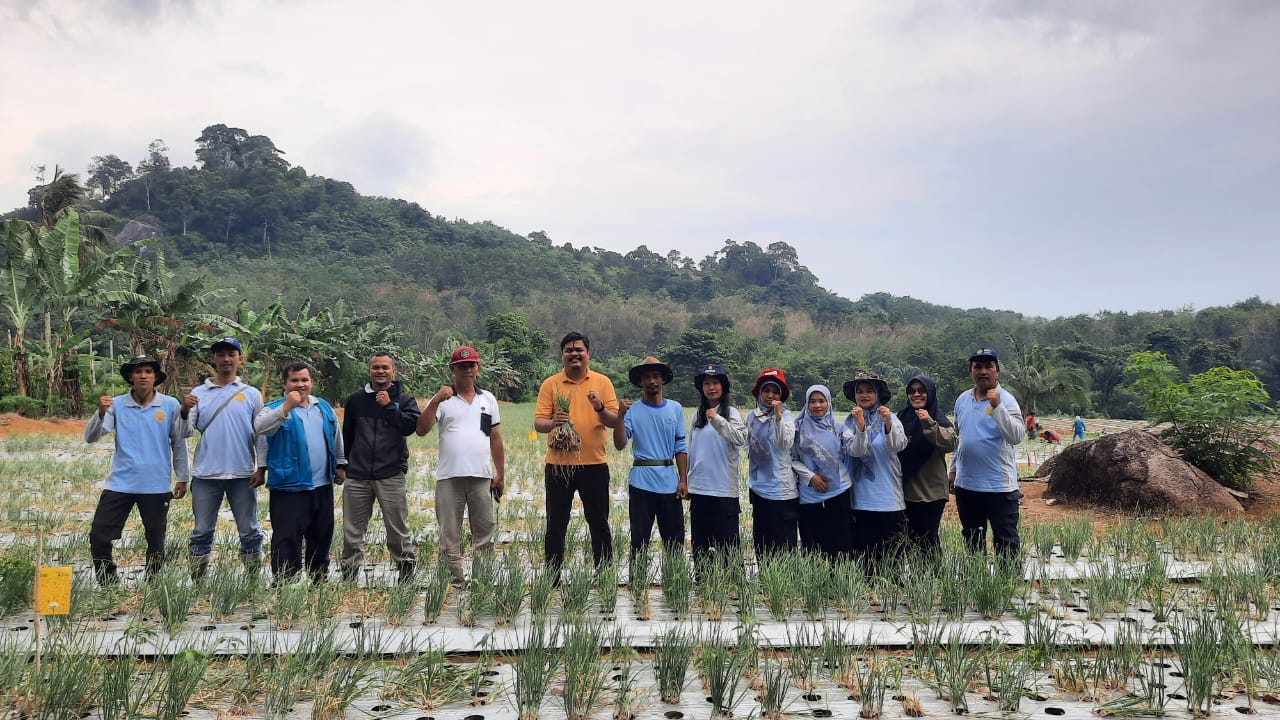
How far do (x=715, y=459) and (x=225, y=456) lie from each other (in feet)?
10.4

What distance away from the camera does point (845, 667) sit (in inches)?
146

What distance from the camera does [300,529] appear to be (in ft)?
17.1

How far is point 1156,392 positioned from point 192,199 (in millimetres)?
86935

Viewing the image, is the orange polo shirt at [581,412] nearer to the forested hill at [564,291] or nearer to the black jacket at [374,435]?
the black jacket at [374,435]

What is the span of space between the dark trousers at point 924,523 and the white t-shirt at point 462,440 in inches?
113

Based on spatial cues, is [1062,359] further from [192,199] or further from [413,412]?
[192,199]

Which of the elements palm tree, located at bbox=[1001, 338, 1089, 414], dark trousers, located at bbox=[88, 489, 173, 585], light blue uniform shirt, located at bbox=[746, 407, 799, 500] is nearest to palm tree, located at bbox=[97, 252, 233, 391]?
dark trousers, located at bbox=[88, 489, 173, 585]

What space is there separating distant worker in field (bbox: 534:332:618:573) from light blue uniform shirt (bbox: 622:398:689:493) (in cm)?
19

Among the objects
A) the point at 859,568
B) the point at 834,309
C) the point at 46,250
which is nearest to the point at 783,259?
the point at 834,309

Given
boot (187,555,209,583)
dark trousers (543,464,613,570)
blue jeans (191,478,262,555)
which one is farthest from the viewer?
dark trousers (543,464,613,570)

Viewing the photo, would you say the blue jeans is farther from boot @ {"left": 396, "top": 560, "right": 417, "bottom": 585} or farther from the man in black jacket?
boot @ {"left": 396, "top": 560, "right": 417, "bottom": 585}

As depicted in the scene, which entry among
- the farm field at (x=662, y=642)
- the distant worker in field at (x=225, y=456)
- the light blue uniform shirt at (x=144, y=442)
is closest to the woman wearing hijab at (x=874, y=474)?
the farm field at (x=662, y=642)

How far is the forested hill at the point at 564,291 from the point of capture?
50719 millimetres

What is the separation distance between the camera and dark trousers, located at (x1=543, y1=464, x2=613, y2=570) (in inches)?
218
